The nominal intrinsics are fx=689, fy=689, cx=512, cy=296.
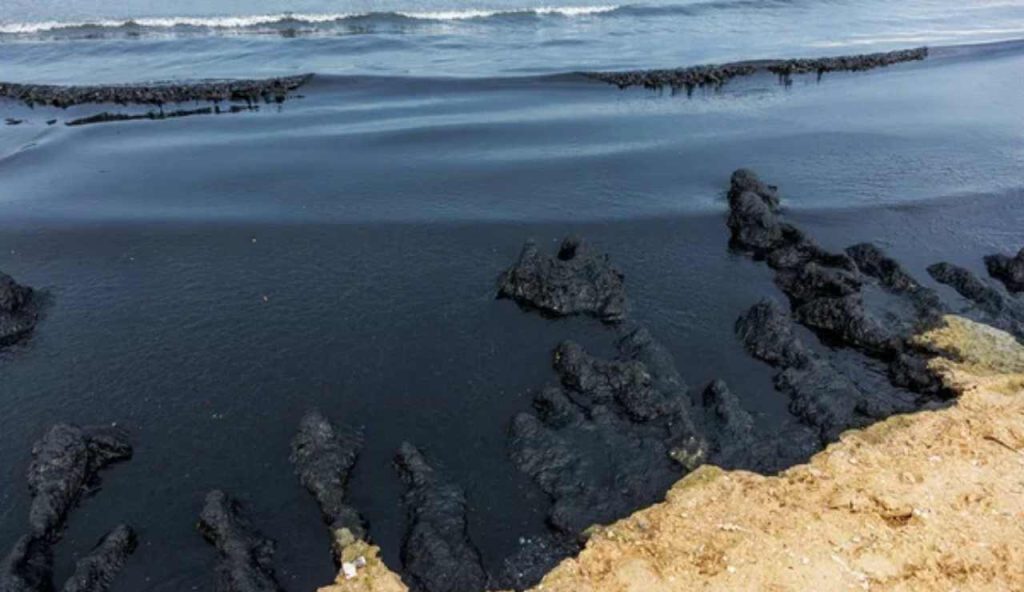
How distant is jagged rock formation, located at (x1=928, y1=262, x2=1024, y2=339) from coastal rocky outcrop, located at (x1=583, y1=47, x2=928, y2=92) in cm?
1898

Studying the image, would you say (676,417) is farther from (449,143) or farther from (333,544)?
(449,143)

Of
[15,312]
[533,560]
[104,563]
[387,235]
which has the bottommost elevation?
[533,560]

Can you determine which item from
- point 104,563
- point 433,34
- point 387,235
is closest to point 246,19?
point 433,34

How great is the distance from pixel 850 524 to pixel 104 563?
11.2m

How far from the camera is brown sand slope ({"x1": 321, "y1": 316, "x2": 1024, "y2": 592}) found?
983 centimetres

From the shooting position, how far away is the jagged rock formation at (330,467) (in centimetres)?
1085

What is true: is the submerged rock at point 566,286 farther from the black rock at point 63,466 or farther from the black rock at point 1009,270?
the black rock at point 1009,270

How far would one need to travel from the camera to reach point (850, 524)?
34.9 ft

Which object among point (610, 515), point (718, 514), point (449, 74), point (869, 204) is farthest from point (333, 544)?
point (449, 74)

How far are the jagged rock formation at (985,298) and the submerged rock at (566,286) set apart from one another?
852 centimetres

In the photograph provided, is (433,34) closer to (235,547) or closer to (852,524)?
(235,547)

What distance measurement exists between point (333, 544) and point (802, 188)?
1913 centimetres

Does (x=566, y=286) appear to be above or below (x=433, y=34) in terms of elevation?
below

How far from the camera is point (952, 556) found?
396 inches
